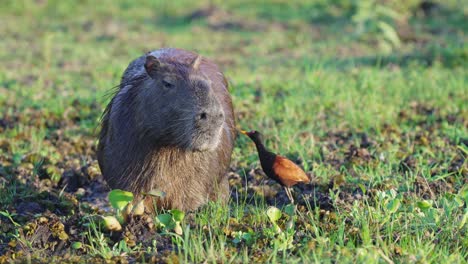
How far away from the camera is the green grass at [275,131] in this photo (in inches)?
145

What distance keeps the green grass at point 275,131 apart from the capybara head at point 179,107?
476 millimetres

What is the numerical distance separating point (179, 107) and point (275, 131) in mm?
2159

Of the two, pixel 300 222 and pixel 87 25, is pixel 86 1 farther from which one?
pixel 300 222

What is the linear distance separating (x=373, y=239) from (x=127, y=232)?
1272mm

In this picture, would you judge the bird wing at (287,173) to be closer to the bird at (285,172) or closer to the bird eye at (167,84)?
the bird at (285,172)

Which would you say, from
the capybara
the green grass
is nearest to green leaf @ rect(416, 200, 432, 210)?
the green grass

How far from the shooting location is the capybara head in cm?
371

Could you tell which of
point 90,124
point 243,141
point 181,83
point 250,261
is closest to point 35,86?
point 90,124

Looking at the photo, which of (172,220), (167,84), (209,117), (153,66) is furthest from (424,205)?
(153,66)

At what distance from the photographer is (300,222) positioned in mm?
3918

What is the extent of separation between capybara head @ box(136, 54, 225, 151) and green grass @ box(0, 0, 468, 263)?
0.48 meters

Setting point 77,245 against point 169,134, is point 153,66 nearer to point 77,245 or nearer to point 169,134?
point 169,134

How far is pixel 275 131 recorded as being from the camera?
19.2ft

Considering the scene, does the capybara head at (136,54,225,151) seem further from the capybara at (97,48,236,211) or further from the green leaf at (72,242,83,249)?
the green leaf at (72,242,83,249)
